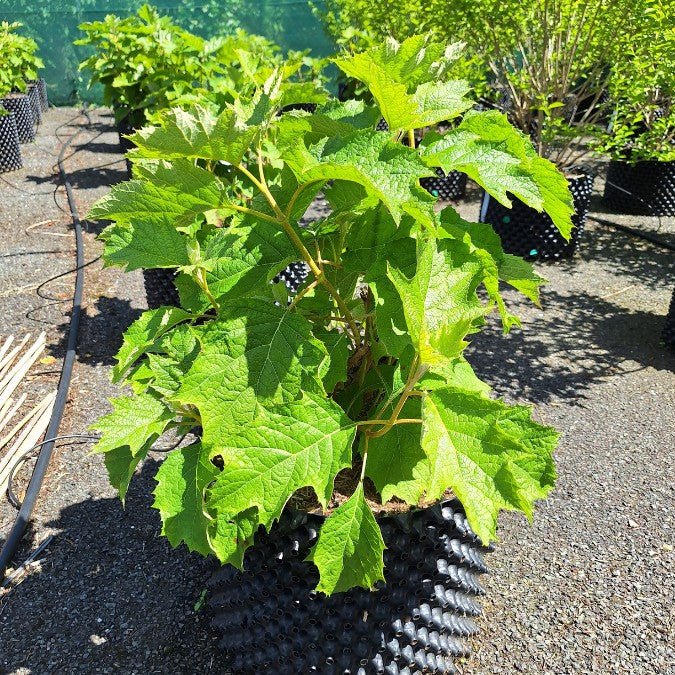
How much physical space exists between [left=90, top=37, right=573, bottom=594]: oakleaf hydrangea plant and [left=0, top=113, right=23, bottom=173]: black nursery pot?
6.33 m

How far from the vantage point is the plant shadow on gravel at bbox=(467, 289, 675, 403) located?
314cm

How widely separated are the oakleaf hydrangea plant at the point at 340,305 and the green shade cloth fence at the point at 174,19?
11.5m

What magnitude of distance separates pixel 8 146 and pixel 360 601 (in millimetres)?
6834

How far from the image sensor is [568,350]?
3.47 m

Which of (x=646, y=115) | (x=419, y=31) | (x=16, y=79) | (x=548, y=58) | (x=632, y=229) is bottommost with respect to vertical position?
(x=632, y=229)

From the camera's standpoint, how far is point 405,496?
3.90ft

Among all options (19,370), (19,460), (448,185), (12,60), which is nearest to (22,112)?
(12,60)

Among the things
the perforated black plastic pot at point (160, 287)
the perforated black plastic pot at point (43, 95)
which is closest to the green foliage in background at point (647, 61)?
the perforated black plastic pot at point (160, 287)

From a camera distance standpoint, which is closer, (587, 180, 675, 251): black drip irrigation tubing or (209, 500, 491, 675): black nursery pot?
(209, 500, 491, 675): black nursery pot

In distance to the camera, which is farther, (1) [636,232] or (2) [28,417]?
(1) [636,232]

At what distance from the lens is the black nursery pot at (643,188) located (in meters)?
5.43

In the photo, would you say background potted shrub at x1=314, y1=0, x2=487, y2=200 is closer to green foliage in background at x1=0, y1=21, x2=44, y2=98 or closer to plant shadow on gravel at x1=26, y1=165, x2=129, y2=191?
plant shadow on gravel at x1=26, y1=165, x2=129, y2=191

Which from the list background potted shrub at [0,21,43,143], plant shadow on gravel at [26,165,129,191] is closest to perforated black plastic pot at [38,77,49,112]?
background potted shrub at [0,21,43,143]

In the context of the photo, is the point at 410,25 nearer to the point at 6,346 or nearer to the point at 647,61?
the point at 647,61
